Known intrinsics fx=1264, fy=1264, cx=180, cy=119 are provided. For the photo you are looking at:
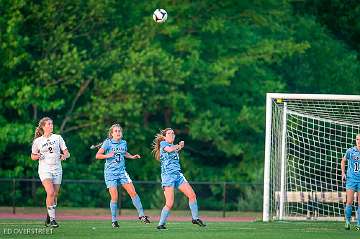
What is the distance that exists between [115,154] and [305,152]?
941 centimetres

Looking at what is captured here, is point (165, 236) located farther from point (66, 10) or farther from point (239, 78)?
point (239, 78)

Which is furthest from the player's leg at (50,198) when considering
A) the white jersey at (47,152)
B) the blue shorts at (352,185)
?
the blue shorts at (352,185)

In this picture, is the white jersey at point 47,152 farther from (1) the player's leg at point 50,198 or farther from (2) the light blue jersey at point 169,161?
→ (2) the light blue jersey at point 169,161

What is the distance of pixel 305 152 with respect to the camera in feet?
99.7

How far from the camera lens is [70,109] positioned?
40719 millimetres

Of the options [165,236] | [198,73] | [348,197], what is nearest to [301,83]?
[198,73]

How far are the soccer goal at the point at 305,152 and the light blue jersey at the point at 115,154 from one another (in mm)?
4988

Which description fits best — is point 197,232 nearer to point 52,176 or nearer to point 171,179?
point 171,179

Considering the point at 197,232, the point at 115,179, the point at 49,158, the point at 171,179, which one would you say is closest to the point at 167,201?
the point at 171,179

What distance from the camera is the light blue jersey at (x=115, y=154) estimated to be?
2192 centimetres

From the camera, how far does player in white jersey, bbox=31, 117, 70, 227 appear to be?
21016 millimetres

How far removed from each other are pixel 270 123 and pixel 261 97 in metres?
17.2

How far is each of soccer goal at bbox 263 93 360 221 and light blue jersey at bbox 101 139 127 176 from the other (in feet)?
16.4

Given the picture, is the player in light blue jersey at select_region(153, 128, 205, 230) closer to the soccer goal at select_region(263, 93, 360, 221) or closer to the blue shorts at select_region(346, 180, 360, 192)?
the blue shorts at select_region(346, 180, 360, 192)
